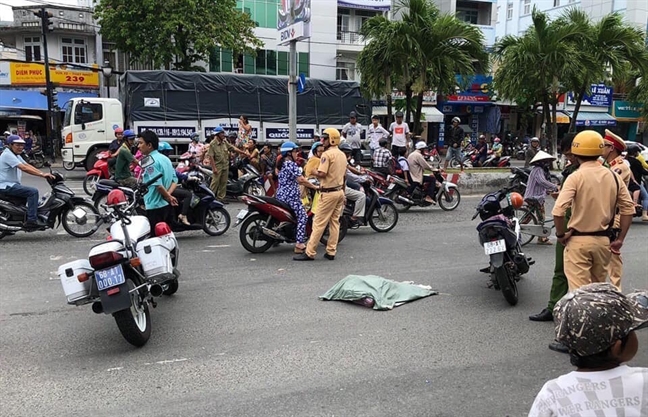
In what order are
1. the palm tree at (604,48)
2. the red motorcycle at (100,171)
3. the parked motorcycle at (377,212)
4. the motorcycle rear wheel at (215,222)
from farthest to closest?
the palm tree at (604,48), the red motorcycle at (100,171), the parked motorcycle at (377,212), the motorcycle rear wheel at (215,222)

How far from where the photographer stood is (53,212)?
839 centimetres

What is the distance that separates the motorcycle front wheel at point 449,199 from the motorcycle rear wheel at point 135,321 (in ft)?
27.5

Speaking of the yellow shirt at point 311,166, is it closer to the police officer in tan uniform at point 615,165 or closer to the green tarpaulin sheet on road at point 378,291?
the green tarpaulin sheet on road at point 378,291

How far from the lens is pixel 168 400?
348 centimetres

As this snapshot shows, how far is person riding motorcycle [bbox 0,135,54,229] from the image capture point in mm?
7848

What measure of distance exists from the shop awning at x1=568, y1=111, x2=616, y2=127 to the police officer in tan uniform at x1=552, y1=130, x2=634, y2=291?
36531 mm

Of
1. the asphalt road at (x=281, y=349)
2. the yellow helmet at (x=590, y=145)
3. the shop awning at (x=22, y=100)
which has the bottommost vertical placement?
the asphalt road at (x=281, y=349)

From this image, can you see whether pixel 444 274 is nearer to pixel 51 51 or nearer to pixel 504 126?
pixel 51 51

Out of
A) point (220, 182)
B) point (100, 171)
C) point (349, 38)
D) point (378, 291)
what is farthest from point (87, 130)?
point (349, 38)

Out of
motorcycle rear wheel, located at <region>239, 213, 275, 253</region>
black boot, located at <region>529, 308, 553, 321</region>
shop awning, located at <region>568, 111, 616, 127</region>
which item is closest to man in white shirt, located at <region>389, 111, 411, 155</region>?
motorcycle rear wheel, located at <region>239, 213, 275, 253</region>

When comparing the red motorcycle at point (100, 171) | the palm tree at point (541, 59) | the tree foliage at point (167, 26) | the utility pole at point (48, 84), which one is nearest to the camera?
the red motorcycle at point (100, 171)

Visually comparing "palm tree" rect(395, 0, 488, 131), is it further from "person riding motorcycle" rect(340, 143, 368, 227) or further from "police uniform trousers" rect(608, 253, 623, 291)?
"police uniform trousers" rect(608, 253, 623, 291)

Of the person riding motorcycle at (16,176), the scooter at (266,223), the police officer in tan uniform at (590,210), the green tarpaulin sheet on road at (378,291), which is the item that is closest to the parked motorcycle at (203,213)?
the person riding motorcycle at (16,176)

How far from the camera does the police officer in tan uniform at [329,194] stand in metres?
7.27
